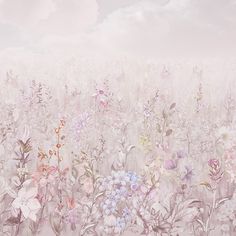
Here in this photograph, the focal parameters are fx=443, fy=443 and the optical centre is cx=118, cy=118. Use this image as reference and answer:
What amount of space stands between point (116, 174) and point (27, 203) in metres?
0.48

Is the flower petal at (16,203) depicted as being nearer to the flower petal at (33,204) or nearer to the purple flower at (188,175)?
the flower petal at (33,204)

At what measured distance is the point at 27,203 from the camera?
88.4 inches

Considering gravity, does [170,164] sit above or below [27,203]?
above

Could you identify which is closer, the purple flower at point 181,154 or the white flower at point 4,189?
the white flower at point 4,189

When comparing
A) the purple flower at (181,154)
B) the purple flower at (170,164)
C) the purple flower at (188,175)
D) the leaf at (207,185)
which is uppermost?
the purple flower at (181,154)

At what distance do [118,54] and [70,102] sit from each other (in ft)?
1.50

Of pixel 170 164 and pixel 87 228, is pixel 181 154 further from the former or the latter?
pixel 87 228

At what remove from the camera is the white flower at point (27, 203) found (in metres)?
2.24

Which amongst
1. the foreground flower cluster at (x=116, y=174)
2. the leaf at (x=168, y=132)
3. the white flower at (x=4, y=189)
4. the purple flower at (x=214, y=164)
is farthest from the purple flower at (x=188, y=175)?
the white flower at (x=4, y=189)

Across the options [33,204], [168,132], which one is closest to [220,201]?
[168,132]

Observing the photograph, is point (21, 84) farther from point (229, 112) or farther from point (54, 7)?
point (229, 112)

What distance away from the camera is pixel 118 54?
271 centimetres

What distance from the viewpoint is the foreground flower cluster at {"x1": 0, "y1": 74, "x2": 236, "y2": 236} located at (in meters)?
2.28

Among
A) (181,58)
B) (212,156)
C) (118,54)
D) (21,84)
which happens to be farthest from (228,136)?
(21,84)
